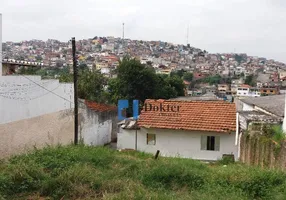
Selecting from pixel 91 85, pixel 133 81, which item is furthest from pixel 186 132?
pixel 133 81

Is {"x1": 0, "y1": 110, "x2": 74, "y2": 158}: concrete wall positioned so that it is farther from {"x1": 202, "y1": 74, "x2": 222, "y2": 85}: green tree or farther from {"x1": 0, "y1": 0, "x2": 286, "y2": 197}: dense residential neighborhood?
{"x1": 202, "y1": 74, "x2": 222, "y2": 85}: green tree

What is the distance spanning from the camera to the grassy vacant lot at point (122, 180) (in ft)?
30.6

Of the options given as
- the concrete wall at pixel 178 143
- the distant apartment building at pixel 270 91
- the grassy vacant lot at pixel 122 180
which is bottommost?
the concrete wall at pixel 178 143

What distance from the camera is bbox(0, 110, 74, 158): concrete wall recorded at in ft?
45.9

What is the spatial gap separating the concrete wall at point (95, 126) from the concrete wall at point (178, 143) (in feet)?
5.35

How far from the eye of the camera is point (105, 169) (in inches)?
465

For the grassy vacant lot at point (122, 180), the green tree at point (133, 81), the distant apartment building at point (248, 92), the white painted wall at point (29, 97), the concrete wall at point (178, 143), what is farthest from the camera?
the distant apartment building at point (248, 92)

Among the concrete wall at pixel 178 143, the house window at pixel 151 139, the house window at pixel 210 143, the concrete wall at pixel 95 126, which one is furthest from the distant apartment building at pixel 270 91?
the house window at pixel 151 139

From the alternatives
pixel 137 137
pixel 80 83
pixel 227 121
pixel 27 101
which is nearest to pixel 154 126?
pixel 137 137

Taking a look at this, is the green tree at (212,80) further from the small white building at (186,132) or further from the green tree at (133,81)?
the small white building at (186,132)

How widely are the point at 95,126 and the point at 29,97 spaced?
7.23 metres

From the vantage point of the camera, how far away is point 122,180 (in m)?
10.4

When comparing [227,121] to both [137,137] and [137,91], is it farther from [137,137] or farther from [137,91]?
[137,91]

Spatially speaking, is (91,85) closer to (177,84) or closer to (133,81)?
(133,81)
